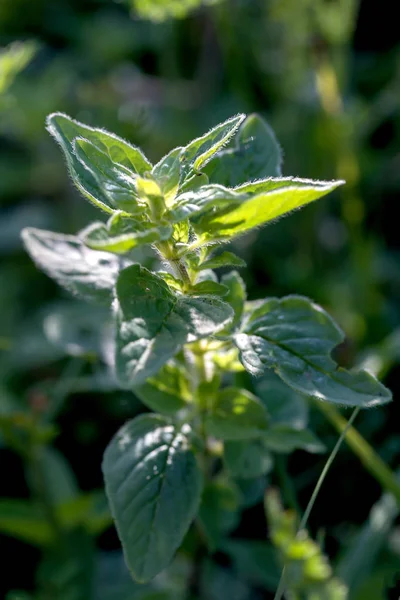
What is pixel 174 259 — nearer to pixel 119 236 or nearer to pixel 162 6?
pixel 119 236

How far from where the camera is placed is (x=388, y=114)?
2.84 meters

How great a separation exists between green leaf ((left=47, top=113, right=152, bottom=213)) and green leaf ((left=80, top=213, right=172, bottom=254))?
0.26ft

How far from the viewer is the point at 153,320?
0.96m

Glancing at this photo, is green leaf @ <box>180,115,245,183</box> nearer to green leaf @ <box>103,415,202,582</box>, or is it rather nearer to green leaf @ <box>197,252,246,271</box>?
green leaf @ <box>197,252,246,271</box>

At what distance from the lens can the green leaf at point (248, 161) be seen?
120 cm

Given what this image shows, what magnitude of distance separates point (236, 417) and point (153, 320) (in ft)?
1.02

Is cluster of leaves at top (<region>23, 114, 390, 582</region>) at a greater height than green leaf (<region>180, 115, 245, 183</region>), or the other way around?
green leaf (<region>180, 115, 245, 183</region>)

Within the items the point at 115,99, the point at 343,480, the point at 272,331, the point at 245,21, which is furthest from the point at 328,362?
the point at 245,21

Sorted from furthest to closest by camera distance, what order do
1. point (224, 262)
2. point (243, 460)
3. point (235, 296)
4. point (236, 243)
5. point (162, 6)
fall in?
1. point (236, 243)
2. point (162, 6)
3. point (243, 460)
4. point (235, 296)
5. point (224, 262)

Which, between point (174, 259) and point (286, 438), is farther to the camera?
point (286, 438)

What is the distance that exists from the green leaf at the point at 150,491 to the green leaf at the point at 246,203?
0.35 m

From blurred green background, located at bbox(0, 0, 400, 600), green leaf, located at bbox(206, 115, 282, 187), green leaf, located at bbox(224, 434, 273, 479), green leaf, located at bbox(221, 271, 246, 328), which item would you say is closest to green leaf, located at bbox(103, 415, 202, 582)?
green leaf, located at bbox(224, 434, 273, 479)

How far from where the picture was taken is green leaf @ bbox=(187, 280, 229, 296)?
1.05m

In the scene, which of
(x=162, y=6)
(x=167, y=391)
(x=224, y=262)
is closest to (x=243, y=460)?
(x=167, y=391)
